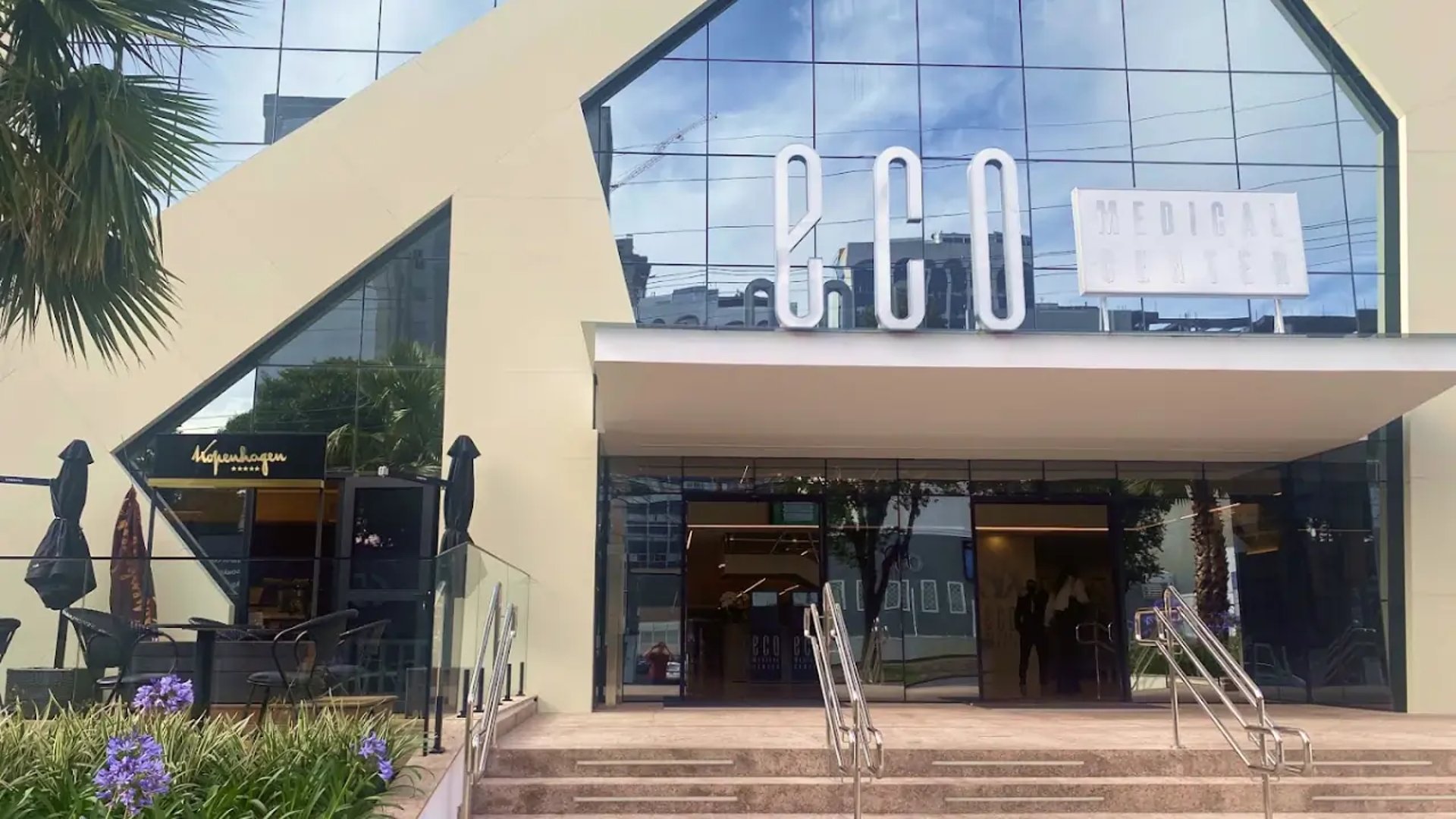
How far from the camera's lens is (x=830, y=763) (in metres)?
8.42

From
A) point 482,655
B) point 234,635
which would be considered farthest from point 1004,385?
point 234,635

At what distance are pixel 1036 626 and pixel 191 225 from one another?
36.0 feet

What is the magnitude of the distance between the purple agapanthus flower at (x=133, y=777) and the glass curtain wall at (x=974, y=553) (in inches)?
350

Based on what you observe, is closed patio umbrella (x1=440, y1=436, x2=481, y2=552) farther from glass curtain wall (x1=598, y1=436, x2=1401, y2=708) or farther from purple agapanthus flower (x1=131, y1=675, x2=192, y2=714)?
purple agapanthus flower (x1=131, y1=675, x2=192, y2=714)

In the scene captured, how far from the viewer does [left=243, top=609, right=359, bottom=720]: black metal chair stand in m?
7.40

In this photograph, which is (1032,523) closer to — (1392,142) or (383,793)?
(1392,142)

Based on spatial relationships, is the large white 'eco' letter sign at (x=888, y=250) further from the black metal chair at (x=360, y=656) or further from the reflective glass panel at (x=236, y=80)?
→ the reflective glass panel at (x=236, y=80)

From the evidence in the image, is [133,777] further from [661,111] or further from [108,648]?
[661,111]

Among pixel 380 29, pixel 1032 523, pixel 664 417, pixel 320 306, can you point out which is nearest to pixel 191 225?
pixel 320 306

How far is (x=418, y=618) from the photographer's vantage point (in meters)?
7.37

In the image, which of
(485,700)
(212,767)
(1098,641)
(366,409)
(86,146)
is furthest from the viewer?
(1098,641)

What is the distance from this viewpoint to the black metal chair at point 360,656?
7.48 m

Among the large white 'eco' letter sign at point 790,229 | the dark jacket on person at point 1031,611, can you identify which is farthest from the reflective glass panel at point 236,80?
the dark jacket on person at point 1031,611

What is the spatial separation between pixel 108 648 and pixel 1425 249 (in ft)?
44.8
